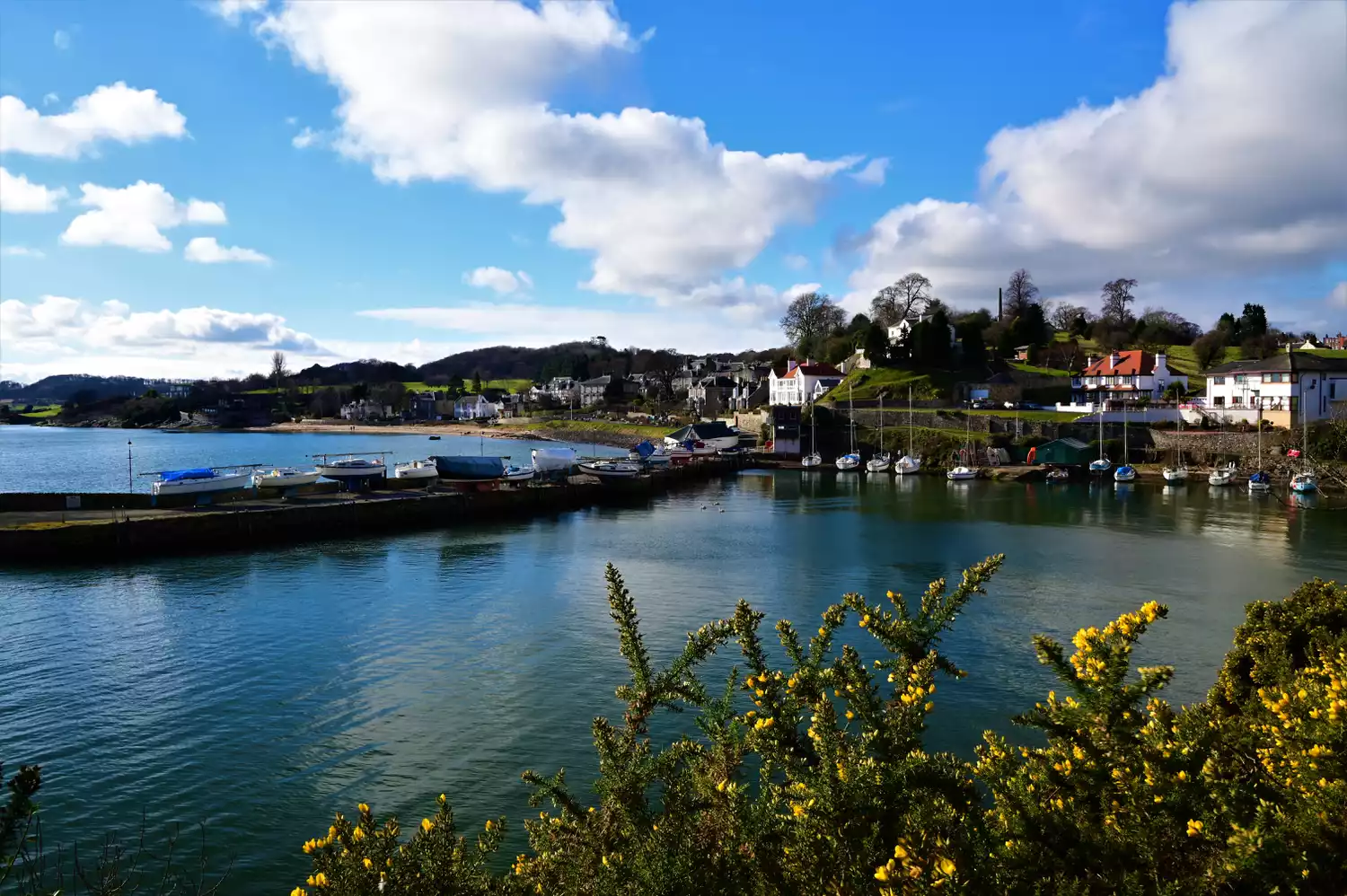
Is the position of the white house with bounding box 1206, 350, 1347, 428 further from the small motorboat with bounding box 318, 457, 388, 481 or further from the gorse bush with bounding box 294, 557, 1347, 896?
the gorse bush with bounding box 294, 557, 1347, 896

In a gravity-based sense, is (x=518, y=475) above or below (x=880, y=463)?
above

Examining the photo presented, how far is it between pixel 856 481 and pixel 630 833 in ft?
225

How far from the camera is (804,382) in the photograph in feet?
365

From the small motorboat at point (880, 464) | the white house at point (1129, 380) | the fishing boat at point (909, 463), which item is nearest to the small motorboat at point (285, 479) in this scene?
Result: the small motorboat at point (880, 464)

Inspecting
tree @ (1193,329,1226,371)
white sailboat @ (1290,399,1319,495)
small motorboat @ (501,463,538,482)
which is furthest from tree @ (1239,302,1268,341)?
small motorboat @ (501,463,538,482)

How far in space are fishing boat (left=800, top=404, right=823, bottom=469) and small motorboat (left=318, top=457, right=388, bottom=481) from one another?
4535 cm

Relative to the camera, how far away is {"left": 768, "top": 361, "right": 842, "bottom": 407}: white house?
110 metres

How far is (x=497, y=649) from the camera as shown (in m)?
23.5

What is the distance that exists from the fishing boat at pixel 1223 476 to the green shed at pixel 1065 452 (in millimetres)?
9936

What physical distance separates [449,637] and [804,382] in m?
91.2

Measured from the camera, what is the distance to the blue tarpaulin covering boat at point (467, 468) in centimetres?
5822

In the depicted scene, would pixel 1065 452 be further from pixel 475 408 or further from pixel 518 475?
pixel 475 408

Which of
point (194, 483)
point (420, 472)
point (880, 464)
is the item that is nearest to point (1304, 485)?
point (880, 464)

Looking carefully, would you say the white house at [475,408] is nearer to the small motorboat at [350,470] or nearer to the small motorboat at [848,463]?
the small motorboat at [848,463]
